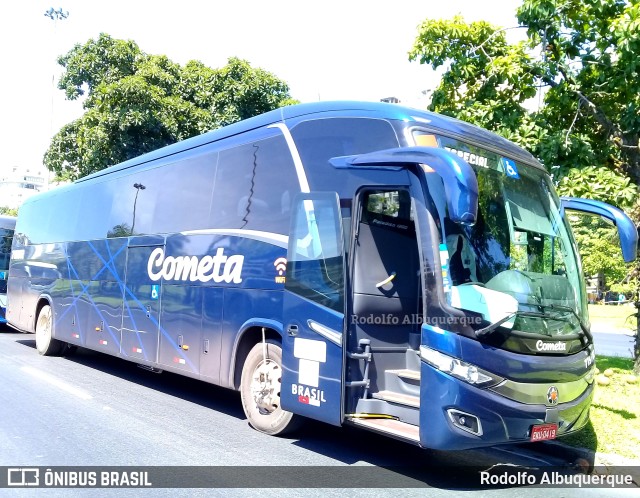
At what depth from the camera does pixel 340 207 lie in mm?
5871

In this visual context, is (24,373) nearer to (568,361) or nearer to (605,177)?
(568,361)

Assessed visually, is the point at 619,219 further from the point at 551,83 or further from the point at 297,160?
the point at 551,83

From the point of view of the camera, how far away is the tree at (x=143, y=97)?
1678cm

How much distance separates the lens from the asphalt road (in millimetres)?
5574

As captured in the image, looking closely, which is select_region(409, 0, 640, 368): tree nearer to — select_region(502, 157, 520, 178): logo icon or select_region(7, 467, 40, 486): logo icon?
select_region(502, 157, 520, 178): logo icon

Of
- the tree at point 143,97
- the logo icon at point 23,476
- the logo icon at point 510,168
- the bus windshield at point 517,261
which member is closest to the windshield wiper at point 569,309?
the bus windshield at point 517,261

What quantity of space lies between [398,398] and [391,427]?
0.34 metres

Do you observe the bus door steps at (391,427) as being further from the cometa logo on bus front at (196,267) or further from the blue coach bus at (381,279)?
the cometa logo on bus front at (196,267)

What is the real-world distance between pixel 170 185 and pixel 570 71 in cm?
643

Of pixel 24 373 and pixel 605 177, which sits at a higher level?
pixel 605 177

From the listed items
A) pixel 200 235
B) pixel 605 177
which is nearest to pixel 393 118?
pixel 200 235

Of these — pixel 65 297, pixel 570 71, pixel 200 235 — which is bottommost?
pixel 65 297

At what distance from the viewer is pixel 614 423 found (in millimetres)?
6730

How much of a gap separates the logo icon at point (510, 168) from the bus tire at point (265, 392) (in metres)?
3.01
